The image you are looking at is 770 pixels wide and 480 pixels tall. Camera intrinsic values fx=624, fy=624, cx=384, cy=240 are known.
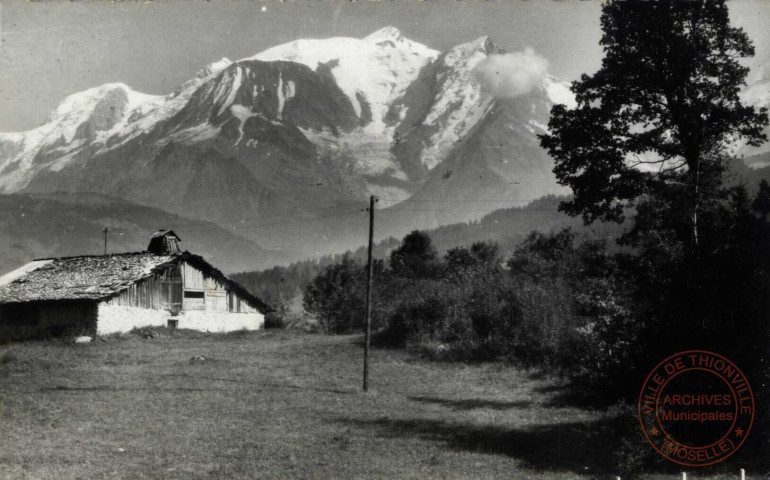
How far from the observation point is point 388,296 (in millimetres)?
59656

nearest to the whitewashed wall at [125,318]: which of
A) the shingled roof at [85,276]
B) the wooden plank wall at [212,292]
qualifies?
the shingled roof at [85,276]

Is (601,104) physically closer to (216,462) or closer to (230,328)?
(216,462)

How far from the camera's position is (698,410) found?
542 inches

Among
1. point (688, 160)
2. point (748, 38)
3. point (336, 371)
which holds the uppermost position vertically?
point (748, 38)

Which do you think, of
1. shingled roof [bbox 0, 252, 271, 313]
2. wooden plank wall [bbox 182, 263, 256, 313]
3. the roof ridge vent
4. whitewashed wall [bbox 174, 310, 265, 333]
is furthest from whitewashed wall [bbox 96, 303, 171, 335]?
the roof ridge vent

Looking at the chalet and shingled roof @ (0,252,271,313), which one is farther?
shingled roof @ (0,252,271,313)

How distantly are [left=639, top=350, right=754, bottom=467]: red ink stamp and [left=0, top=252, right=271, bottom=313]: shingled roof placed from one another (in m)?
37.2

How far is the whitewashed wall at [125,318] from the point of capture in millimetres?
41906

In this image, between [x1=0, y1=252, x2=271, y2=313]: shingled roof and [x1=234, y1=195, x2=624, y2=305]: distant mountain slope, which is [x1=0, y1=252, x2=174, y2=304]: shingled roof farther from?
[x1=234, y1=195, x2=624, y2=305]: distant mountain slope

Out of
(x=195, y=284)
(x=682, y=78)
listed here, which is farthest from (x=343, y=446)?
(x=195, y=284)

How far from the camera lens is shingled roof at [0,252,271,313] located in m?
43.2

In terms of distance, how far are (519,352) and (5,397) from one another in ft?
78.2

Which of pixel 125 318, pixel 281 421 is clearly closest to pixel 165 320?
pixel 125 318

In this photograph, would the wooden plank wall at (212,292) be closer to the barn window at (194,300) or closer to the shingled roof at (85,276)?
the barn window at (194,300)
